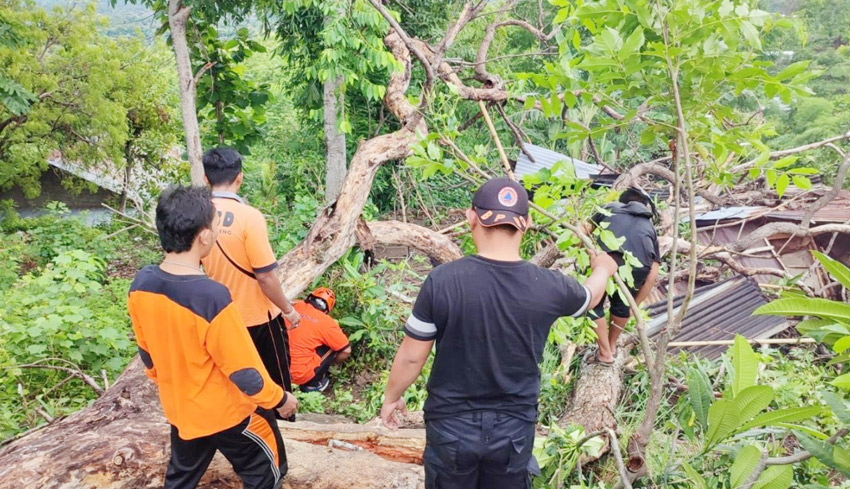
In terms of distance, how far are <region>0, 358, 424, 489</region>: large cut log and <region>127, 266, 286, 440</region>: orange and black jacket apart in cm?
72

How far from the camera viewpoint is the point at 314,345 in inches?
173

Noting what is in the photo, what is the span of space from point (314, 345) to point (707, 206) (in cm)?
776

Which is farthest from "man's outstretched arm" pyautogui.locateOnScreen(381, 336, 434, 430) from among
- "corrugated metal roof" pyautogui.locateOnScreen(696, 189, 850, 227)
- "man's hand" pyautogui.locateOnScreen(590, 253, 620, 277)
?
"corrugated metal roof" pyautogui.locateOnScreen(696, 189, 850, 227)

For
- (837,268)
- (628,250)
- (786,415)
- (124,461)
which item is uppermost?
(837,268)

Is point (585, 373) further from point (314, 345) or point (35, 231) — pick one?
point (35, 231)

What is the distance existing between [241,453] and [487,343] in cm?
124

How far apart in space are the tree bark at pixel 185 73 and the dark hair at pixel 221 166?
7.42 feet

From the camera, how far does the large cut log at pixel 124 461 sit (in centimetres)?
253

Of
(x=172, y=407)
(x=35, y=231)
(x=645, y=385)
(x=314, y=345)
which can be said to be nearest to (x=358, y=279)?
(x=314, y=345)

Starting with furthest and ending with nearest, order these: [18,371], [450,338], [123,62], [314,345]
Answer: [123,62]
[314,345]
[18,371]
[450,338]

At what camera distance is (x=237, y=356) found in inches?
80.6

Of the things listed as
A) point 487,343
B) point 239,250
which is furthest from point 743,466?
point 239,250

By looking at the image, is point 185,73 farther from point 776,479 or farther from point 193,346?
point 776,479

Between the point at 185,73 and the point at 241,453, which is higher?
the point at 185,73
